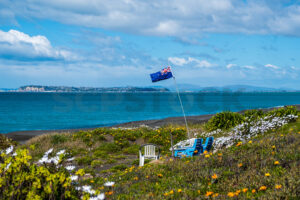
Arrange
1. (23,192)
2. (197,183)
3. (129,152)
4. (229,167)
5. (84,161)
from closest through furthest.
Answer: (23,192)
(197,183)
(229,167)
(84,161)
(129,152)

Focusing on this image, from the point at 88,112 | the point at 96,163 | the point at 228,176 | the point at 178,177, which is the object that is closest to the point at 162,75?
the point at 96,163

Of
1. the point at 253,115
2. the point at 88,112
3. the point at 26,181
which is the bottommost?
the point at 88,112

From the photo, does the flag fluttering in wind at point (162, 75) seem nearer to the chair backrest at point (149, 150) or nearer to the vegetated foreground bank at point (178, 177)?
the chair backrest at point (149, 150)

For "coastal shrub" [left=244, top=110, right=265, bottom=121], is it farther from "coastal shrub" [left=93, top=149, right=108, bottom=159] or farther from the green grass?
the green grass

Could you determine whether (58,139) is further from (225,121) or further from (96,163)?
(225,121)

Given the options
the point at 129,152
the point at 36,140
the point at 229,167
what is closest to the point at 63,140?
the point at 36,140

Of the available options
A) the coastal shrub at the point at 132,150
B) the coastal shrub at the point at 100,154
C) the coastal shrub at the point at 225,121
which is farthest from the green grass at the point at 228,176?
the coastal shrub at the point at 225,121

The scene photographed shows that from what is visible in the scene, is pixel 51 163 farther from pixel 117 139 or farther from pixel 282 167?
pixel 117 139
